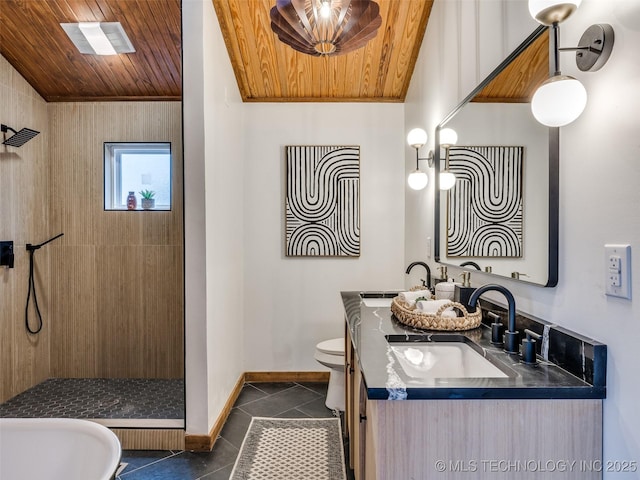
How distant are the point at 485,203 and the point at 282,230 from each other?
6.28 ft

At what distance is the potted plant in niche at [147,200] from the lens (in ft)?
10.5

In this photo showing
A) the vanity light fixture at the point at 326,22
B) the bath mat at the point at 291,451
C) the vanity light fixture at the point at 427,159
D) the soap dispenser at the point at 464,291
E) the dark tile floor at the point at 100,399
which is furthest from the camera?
the vanity light fixture at the point at 427,159

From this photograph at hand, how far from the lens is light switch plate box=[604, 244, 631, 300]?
952 mm

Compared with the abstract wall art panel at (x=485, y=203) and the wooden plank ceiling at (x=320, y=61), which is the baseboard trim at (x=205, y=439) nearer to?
the abstract wall art panel at (x=485, y=203)

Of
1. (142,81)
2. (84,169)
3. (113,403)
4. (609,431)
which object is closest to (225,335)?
(113,403)

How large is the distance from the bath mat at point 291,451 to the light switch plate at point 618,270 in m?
1.60

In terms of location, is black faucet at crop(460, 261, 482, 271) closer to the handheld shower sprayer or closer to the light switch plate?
the light switch plate

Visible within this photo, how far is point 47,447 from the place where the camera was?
60.9 inches

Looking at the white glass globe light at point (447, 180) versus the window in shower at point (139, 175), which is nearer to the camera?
the white glass globe light at point (447, 180)

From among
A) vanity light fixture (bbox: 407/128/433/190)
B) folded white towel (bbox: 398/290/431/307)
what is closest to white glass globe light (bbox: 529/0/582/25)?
folded white towel (bbox: 398/290/431/307)

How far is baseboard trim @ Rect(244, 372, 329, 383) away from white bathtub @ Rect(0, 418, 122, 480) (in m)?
1.92

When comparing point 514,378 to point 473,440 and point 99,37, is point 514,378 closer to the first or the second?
point 473,440

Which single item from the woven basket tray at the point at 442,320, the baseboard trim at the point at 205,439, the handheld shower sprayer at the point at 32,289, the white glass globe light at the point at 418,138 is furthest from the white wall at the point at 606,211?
the handheld shower sprayer at the point at 32,289

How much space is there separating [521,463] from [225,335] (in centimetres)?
209
